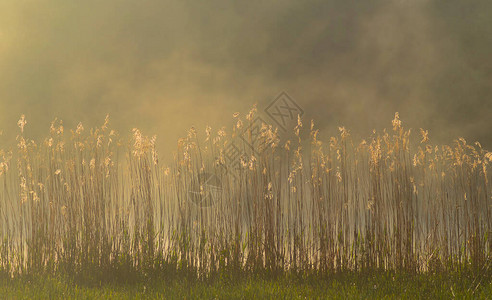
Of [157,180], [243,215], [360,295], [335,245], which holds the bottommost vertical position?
[360,295]

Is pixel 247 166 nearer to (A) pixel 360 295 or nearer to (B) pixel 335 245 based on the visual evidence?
(B) pixel 335 245

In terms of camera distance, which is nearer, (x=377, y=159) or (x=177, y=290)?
(x=177, y=290)

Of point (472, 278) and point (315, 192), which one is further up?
point (315, 192)

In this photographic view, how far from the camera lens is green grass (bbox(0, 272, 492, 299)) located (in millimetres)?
4031

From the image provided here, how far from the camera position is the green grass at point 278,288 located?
4.03 m

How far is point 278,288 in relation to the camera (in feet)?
13.3

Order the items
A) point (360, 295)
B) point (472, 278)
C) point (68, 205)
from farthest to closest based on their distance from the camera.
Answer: point (68, 205), point (472, 278), point (360, 295)

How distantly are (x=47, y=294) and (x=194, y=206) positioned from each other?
63.8 inches

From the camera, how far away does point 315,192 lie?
4.83 m

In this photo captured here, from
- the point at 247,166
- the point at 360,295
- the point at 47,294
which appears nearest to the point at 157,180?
the point at 247,166

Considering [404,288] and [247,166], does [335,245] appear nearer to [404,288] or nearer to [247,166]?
[404,288]

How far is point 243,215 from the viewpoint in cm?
475

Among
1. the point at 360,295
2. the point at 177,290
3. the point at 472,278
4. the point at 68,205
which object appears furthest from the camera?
the point at 68,205

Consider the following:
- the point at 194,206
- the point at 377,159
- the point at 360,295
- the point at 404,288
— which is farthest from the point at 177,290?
the point at 377,159
